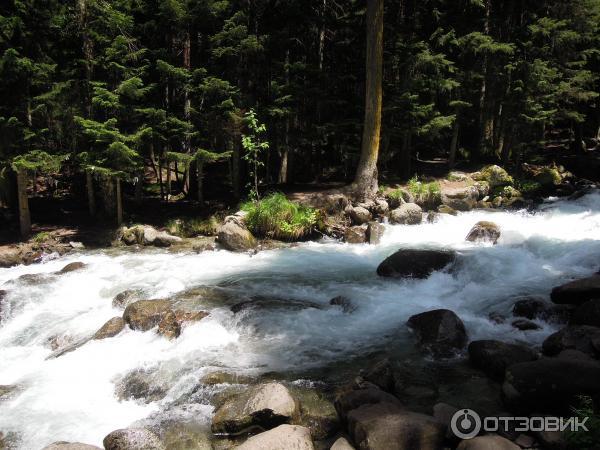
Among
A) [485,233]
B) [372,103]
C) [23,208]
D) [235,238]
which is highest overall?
[372,103]

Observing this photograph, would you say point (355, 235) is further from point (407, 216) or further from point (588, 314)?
point (588, 314)

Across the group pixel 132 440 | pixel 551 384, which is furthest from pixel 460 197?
pixel 132 440

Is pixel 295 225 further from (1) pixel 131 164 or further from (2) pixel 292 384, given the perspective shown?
(2) pixel 292 384

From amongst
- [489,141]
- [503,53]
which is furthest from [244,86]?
[489,141]

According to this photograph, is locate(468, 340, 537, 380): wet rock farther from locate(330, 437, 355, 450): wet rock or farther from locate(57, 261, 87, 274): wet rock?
locate(57, 261, 87, 274): wet rock

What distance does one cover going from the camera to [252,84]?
1684cm

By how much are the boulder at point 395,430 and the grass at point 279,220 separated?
31.6 feet

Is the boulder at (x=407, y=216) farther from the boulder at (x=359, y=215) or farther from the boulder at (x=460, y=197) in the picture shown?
the boulder at (x=460, y=197)

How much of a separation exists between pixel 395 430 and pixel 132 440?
117 inches

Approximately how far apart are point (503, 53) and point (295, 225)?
1314 centimetres

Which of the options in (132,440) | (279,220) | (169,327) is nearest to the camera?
(132,440)

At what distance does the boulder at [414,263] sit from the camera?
10.5m

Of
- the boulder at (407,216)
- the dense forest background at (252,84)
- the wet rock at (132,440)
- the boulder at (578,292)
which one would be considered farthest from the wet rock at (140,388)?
the boulder at (407,216)

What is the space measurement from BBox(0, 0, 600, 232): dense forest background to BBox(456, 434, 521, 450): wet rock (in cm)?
1164
